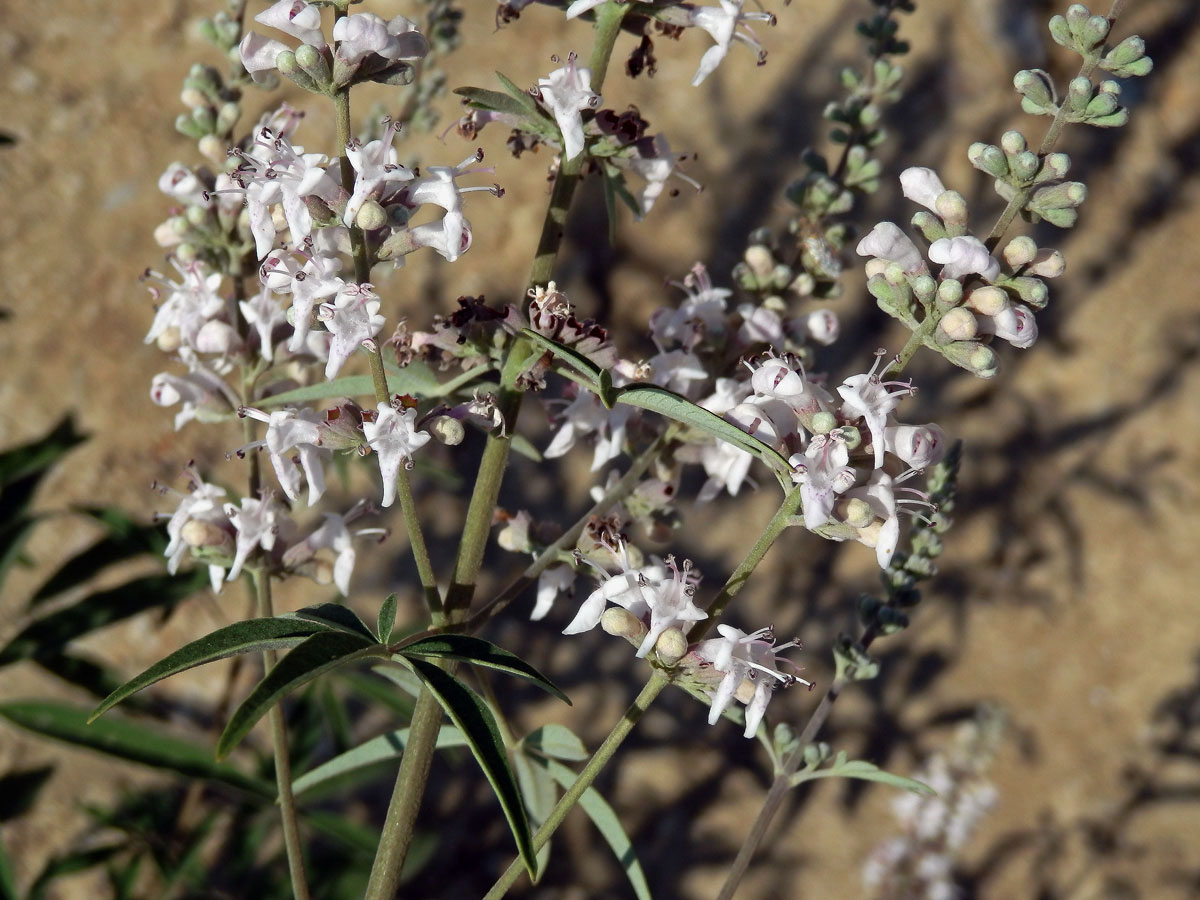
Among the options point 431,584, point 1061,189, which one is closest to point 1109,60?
point 1061,189

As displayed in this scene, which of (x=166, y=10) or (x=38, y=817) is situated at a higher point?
(x=166, y=10)

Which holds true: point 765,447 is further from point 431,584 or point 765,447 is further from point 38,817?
point 38,817

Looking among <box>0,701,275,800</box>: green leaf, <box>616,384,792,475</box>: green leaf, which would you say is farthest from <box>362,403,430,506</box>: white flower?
<box>0,701,275,800</box>: green leaf

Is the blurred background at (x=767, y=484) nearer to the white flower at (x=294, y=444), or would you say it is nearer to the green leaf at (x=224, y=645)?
the white flower at (x=294, y=444)

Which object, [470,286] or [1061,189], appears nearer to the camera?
[1061,189]

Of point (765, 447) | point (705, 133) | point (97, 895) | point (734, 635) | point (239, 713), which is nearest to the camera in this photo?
point (239, 713)

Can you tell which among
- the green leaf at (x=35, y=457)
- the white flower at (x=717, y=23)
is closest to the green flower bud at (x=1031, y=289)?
the white flower at (x=717, y=23)

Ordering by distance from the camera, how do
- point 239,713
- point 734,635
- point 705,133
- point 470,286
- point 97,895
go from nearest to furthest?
point 239,713, point 734,635, point 97,895, point 470,286, point 705,133

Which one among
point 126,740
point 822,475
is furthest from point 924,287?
point 126,740

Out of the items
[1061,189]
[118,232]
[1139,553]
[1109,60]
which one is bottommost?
[1139,553]
